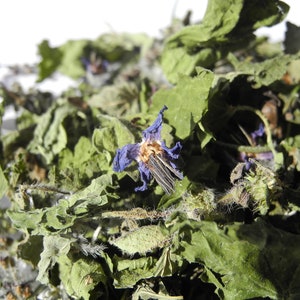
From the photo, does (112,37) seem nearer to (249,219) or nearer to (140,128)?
(140,128)

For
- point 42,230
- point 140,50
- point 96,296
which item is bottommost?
point 96,296

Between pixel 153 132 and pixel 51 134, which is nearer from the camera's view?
pixel 153 132

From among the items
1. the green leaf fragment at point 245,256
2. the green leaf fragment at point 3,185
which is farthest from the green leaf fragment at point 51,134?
the green leaf fragment at point 245,256

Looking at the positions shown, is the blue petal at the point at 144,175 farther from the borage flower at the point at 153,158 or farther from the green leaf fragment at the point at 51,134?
the green leaf fragment at the point at 51,134

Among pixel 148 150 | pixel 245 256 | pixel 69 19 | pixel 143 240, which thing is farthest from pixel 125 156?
pixel 69 19

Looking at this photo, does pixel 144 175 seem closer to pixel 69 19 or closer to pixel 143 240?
pixel 143 240

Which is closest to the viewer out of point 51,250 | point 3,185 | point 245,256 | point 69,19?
point 245,256

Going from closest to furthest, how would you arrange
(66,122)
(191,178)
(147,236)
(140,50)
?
(147,236) → (191,178) → (66,122) → (140,50)

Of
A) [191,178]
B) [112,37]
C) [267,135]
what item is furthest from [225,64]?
[112,37]
